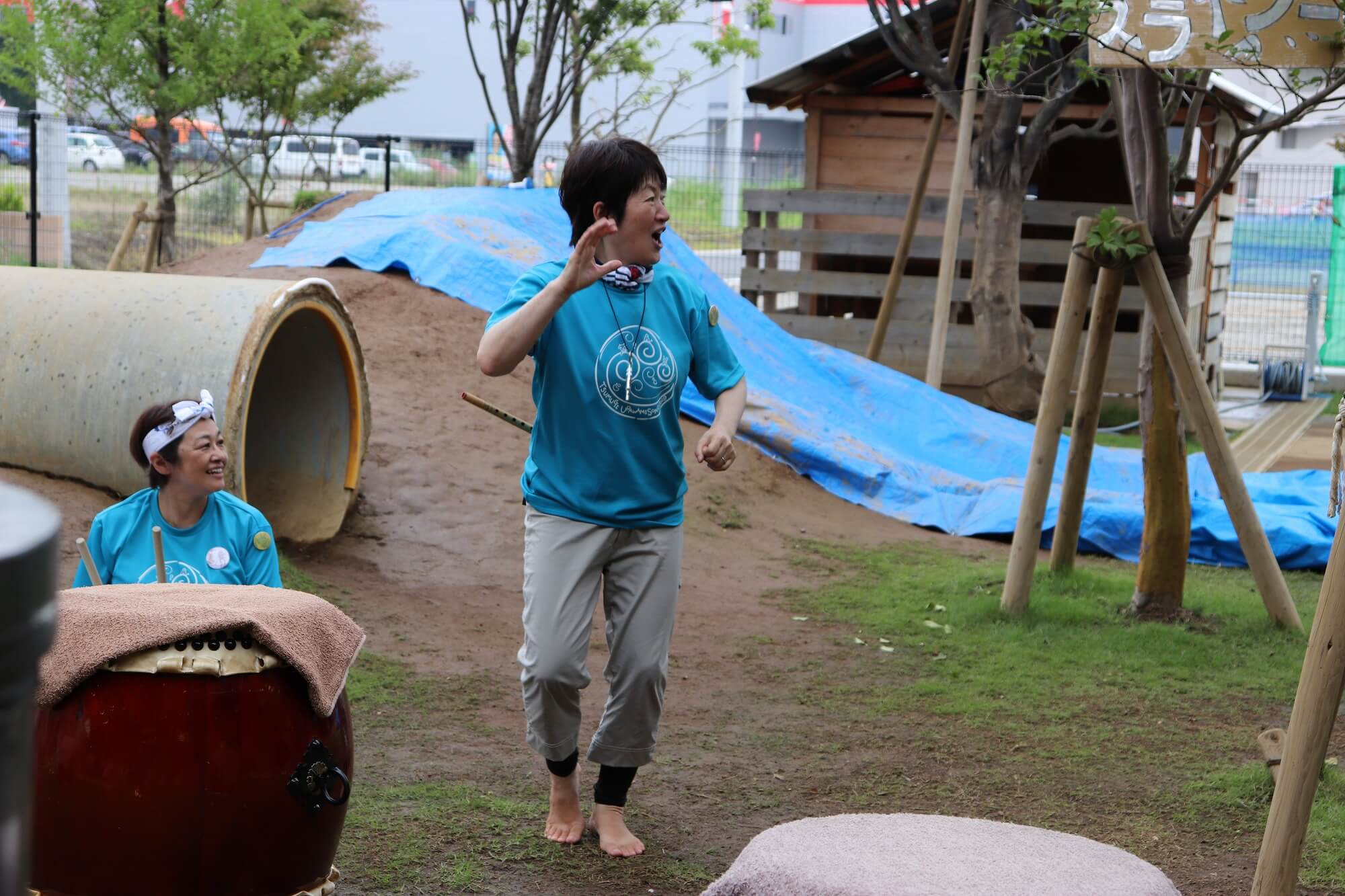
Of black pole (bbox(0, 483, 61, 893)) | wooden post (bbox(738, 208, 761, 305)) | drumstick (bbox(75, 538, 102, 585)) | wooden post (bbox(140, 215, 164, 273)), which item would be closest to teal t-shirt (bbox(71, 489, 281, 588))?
drumstick (bbox(75, 538, 102, 585))

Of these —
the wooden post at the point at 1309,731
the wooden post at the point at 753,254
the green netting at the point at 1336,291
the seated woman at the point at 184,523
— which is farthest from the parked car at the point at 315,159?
the wooden post at the point at 1309,731

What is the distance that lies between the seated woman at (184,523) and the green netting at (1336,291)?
1259cm

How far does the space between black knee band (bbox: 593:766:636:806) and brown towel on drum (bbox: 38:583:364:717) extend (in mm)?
1033

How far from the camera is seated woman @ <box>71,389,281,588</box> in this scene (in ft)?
12.1

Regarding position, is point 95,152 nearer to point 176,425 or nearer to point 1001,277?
point 1001,277

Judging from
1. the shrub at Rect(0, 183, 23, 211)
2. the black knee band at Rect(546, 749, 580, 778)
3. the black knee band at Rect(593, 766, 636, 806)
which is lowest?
the black knee band at Rect(593, 766, 636, 806)

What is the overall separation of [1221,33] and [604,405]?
2796mm

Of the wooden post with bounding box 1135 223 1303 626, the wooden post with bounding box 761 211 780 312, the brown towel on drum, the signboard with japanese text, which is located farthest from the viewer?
the wooden post with bounding box 761 211 780 312

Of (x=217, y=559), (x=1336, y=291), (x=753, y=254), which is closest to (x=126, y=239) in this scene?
(x=753, y=254)

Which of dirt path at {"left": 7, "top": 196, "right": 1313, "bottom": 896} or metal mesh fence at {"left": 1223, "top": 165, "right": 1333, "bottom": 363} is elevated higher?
metal mesh fence at {"left": 1223, "top": 165, "right": 1333, "bottom": 363}

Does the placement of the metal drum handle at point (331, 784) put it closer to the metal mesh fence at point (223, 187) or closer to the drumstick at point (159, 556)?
the drumstick at point (159, 556)

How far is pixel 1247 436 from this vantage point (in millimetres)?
12273

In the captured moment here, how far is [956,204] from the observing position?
1055 cm

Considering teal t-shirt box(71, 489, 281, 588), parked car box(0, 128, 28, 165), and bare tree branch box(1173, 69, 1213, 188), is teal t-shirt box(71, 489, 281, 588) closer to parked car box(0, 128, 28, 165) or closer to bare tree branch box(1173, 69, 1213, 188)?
bare tree branch box(1173, 69, 1213, 188)
